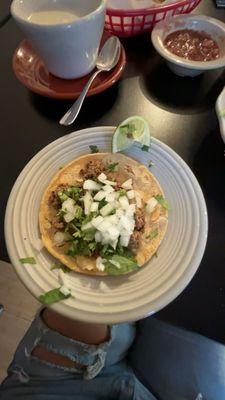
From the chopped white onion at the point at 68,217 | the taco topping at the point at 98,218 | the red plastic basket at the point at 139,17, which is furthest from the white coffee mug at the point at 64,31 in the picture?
the chopped white onion at the point at 68,217

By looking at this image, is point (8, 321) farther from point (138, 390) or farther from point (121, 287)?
point (121, 287)

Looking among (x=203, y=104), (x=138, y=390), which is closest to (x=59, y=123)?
(x=203, y=104)

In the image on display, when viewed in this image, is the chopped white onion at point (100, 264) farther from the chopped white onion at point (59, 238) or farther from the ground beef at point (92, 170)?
the ground beef at point (92, 170)

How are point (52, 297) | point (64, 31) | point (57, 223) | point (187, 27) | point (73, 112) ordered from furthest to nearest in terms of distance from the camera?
point (187, 27) < point (73, 112) < point (64, 31) < point (57, 223) < point (52, 297)

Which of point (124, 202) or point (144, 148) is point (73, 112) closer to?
point (144, 148)

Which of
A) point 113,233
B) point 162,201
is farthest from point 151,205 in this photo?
point 113,233

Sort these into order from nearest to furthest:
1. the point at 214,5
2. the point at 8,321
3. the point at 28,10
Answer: the point at 28,10, the point at 214,5, the point at 8,321
